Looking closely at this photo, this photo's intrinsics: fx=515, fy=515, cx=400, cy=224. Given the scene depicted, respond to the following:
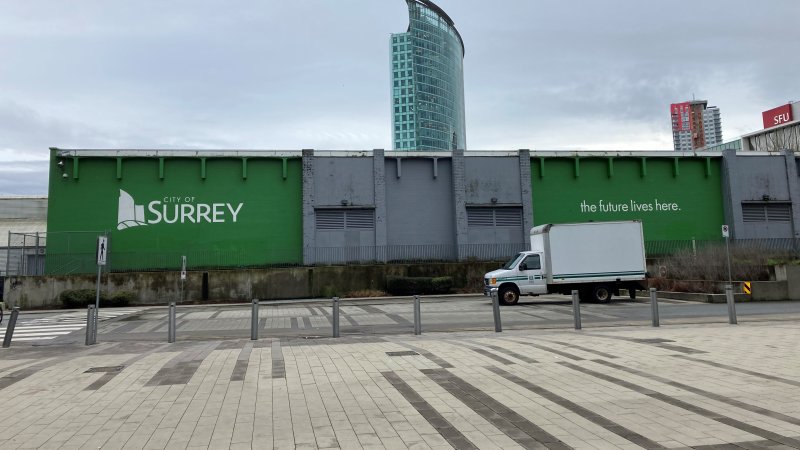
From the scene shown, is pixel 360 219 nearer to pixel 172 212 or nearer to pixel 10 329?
pixel 172 212

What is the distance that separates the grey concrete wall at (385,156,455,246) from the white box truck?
1204cm

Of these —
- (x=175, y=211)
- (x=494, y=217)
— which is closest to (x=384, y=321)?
(x=494, y=217)

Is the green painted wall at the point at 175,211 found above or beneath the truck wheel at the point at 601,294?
above

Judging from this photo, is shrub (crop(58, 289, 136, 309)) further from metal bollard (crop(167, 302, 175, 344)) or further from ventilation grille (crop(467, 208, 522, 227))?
ventilation grille (crop(467, 208, 522, 227))

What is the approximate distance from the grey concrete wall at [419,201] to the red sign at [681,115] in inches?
6222

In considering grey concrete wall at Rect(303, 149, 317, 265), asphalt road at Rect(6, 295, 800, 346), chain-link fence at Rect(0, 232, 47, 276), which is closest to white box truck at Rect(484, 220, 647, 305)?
asphalt road at Rect(6, 295, 800, 346)

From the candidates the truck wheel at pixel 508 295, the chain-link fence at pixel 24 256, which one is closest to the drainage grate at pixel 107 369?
the truck wheel at pixel 508 295

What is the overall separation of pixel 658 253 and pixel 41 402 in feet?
115

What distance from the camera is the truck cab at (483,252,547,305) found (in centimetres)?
2117

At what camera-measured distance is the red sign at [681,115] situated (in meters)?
163

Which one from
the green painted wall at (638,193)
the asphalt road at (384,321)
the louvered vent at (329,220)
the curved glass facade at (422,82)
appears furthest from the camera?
the curved glass facade at (422,82)

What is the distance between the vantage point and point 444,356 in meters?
8.88

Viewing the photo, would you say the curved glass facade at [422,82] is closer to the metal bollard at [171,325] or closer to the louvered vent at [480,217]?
the louvered vent at [480,217]

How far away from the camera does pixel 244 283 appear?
29.0 meters
